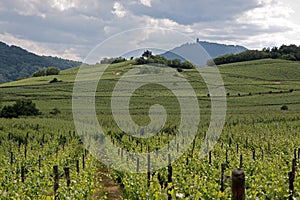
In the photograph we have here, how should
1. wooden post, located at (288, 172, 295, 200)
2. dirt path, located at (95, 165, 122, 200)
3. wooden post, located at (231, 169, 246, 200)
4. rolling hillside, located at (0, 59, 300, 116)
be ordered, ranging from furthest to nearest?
rolling hillside, located at (0, 59, 300, 116), dirt path, located at (95, 165, 122, 200), wooden post, located at (288, 172, 295, 200), wooden post, located at (231, 169, 246, 200)

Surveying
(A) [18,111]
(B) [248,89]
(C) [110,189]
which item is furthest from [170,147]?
(B) [248,89]

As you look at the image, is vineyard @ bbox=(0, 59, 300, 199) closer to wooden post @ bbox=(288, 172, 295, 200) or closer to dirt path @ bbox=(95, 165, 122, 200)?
wooden post @ bbox=(288, 172, 295, 200)

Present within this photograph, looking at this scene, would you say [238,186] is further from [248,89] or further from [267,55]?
[267,55]

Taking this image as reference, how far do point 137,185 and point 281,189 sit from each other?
391 centimetres

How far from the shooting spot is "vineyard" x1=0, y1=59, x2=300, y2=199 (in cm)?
816

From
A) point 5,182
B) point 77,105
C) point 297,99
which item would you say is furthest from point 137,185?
point 297,99

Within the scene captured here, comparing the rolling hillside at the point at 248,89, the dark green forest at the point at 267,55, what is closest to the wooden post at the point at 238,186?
the rolling hillside at the point at 248,89

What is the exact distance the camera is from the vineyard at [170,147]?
321 inches

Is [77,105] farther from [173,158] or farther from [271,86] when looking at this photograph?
[271,86]

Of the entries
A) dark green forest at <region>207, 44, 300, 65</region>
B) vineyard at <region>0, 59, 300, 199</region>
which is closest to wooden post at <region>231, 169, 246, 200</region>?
vineyard at <region>0, 59, 300, 199</region>

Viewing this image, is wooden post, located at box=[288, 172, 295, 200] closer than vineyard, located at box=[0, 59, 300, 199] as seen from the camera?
Yes

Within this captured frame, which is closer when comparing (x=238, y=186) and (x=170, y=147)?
(x=238, y=186)

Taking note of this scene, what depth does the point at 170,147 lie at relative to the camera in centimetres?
1834

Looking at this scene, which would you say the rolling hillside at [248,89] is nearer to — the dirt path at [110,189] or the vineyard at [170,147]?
the vineyard at [170,147]
